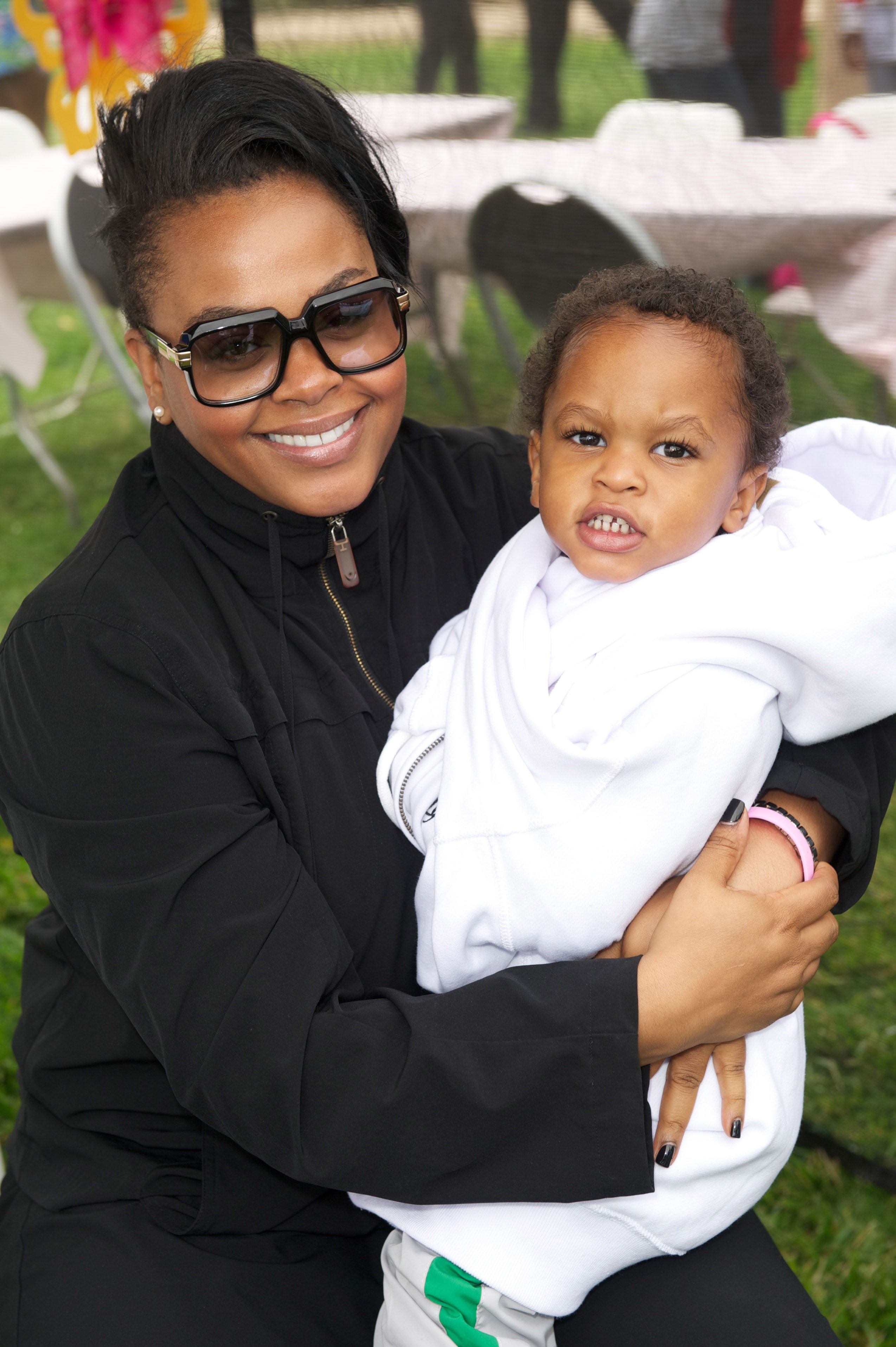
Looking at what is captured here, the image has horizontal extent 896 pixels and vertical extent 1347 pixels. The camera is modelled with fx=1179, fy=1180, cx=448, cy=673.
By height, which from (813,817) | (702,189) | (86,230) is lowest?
(813,817)

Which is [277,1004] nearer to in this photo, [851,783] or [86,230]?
[851,783]

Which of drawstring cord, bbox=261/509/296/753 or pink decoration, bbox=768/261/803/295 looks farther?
pink decoration, bbox=768/261/803/295

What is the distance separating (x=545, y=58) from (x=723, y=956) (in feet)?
5.55

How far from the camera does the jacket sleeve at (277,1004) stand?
1245 millimetres

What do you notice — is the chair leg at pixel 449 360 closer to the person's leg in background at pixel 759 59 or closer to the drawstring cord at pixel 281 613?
the person's leg in background at pixel 759 59

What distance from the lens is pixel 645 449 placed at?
1.45 metres

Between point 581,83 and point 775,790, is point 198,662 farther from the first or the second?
point 581,83

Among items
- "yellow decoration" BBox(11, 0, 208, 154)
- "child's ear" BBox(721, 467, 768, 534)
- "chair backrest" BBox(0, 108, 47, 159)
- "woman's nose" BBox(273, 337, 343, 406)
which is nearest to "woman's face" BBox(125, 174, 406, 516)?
"woman's nose" BBox(273, 337, 343, 406)

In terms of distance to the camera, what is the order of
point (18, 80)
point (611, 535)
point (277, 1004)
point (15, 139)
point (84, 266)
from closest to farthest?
point (277, 1004), point (611, 535), point (84, 266), point (15, 139), point (18, 80)

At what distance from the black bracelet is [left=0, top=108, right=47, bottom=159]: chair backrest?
5193 mm

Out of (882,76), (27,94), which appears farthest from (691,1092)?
(27,94)

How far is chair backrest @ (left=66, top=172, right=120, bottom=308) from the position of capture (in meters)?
3.75

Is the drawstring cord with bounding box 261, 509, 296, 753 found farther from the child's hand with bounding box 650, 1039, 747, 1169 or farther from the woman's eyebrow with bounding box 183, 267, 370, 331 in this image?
the child's hand with bounding box 650, 1039, 747, 1169

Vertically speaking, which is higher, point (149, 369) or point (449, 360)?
point (149, 369)
